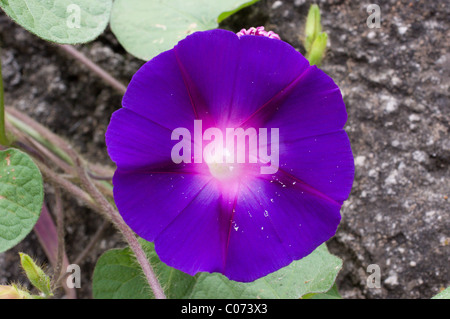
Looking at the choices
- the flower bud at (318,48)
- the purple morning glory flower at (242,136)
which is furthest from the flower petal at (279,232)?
the flower bud at (318,48)

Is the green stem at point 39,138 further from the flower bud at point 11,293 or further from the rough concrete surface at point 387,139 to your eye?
the flower bud at point 11,293

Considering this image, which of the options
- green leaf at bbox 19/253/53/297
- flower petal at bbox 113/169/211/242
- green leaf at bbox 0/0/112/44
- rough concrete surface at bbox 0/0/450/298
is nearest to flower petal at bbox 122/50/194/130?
flower petal at bbox 113/169/211/242

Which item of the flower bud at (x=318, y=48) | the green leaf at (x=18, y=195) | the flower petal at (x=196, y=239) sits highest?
the flower bud at (x=318, y=48)

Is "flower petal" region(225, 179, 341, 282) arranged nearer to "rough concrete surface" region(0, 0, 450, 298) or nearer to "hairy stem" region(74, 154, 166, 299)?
"hairy stem" region(74, 154, 166, 299)

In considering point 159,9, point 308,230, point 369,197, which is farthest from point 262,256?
point 159,9
